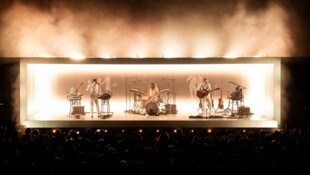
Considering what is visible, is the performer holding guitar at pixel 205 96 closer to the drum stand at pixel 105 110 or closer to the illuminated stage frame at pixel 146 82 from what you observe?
the illuminated stage frame at pixel 146 82

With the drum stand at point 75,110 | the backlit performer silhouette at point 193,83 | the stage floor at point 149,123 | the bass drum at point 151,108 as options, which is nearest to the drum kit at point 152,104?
the bass drum at point 151,108

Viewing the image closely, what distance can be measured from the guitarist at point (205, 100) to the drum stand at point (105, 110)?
11.2ft

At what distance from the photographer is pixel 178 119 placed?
19.2 meters

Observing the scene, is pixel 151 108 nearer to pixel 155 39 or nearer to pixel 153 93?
pixel 153 93

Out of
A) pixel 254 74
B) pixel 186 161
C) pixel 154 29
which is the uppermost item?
pixel 154 29

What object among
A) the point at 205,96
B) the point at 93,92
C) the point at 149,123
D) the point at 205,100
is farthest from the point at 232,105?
the point at 93,92

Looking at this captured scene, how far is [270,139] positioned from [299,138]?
75cm

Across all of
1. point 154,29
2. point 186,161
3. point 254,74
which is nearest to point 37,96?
point 154,29

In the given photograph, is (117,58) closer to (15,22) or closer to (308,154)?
(15,22)

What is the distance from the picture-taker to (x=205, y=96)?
66.0ft

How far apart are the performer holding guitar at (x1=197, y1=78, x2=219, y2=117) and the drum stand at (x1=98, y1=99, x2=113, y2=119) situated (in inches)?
133

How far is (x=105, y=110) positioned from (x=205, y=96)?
418 cm

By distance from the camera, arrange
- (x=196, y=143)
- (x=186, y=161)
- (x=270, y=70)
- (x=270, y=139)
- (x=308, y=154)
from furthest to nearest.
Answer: (x=270, y=70) < (x=270, y=139) < (x=196, y=143) < (x=308, y=154) < (x=186, y=161)

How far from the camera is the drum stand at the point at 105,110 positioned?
1998 cm
